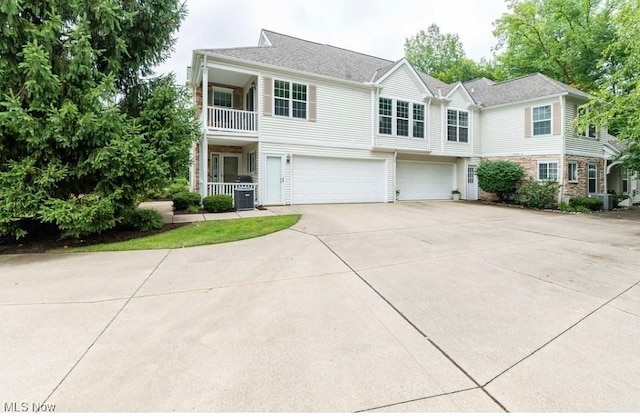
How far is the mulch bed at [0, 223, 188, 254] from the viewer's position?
282 inches

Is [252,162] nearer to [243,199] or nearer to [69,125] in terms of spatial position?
[243,199]

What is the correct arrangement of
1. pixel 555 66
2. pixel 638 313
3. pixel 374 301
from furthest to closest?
pixel 555 66, pixel 374 301, pixel 638 313

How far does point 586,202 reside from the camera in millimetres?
15758

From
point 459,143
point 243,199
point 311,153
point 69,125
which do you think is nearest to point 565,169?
point 459,143

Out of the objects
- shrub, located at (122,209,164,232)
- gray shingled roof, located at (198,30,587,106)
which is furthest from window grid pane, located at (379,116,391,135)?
shrub, located at (122,209,164,232)

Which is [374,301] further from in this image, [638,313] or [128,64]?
[128,64]

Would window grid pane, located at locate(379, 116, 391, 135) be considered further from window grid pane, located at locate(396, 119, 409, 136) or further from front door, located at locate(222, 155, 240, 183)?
front door, located at locate(222, 155, 240, 183)

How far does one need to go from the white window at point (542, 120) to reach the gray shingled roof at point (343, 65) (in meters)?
0.78

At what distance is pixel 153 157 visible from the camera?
315 inches

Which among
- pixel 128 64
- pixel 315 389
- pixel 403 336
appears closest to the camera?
pixel 315 389

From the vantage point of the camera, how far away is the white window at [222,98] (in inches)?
619

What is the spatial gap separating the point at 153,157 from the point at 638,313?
9.61 meters

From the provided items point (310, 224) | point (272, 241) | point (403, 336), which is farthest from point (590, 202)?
point (403, 336)

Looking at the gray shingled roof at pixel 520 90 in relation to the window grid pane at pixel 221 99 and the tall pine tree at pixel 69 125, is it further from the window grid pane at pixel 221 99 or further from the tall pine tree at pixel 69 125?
the tall pine tree at pixel 69 125
